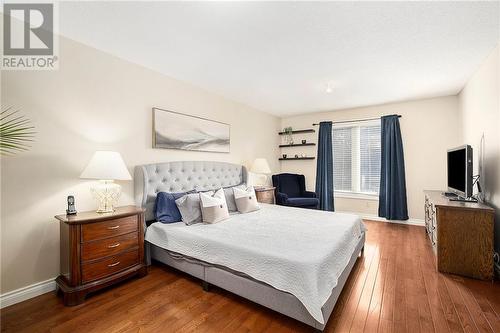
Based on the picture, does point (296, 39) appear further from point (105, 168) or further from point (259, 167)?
point (259, 167)

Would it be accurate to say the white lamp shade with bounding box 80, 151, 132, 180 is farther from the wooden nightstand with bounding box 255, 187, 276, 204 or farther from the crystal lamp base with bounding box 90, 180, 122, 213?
the wooden nightstand with bounding box 255, 187, 276, 204

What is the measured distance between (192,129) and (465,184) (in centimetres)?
361

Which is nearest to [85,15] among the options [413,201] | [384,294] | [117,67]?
[117,67]

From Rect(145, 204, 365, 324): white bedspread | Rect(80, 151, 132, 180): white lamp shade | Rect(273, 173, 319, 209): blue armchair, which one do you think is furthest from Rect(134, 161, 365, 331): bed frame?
Rect(273, 173, 319, 209): blue armchair

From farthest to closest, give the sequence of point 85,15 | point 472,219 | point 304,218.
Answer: point 304,218 < point 472,219 < point 85,15

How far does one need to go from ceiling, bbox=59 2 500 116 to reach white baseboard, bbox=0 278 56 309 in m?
2.42

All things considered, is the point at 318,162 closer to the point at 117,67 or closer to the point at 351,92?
the point at 351,92

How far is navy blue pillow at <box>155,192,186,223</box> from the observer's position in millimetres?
2652

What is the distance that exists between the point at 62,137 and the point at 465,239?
4306 mm

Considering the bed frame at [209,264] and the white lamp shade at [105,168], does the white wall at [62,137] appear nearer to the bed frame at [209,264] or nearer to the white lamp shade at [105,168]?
the bed frame at [209,264]

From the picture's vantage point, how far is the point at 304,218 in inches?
111

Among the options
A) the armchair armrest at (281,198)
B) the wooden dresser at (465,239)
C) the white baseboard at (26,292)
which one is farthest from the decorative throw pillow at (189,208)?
the wooden dresser at (465,239)

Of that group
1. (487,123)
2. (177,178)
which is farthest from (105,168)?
(487,123)

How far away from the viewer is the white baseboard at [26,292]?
6.23 feet
